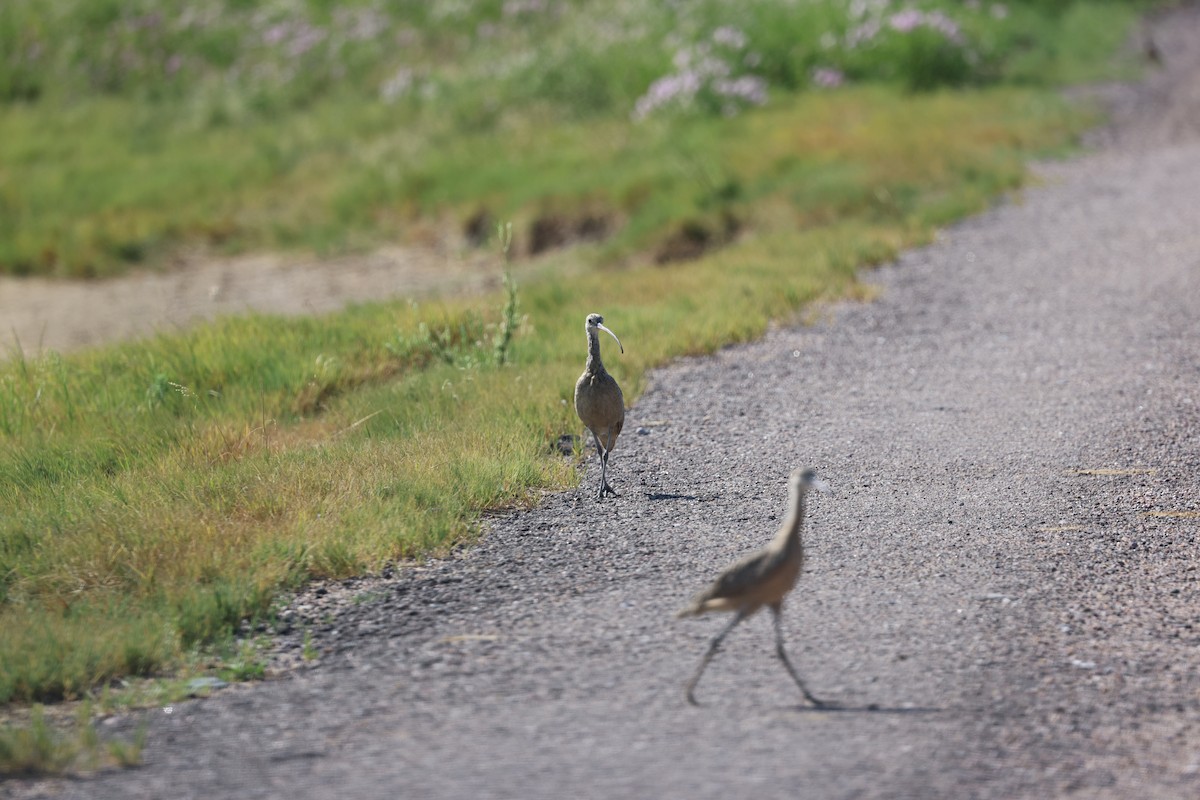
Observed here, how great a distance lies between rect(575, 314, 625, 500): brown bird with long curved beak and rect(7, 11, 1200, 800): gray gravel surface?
0.35 metres

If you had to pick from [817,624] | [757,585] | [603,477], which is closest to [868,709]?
[757,585]

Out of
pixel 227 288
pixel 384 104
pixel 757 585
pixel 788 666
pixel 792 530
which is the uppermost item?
pixel 384 104

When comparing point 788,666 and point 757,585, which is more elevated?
point 757,585

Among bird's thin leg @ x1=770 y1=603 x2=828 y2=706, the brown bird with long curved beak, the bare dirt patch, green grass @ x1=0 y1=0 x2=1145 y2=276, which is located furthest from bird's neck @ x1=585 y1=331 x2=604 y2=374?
green grass @ x1=0 y1=0 x2=1145 y2=276

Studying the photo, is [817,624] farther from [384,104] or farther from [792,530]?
[384,104]

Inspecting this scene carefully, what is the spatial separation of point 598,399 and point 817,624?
200 cm

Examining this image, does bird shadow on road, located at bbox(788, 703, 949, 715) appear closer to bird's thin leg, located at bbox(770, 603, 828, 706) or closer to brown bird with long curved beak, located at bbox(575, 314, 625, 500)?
bird's thin leg, located at bbox(770, 603, 828, 706)

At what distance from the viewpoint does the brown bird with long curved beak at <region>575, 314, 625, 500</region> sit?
23.4 ft

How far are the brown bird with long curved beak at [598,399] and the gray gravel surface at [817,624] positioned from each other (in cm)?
35

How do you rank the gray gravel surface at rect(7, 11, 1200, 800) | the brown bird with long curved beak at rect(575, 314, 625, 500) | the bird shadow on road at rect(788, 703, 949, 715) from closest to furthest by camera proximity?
the gray gravel surface at rect(7, 11, 1200, 800), the bird shadow on road at rect(788, 703, 949, 715), the brown bird with long curved beak at rect(575, 314, 625, 500)

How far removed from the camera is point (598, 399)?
7.13 meters

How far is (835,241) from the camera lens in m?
13.3

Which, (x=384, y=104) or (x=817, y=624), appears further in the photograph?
(x=384, y=104)

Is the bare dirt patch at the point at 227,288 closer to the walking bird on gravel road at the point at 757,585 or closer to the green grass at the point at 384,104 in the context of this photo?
the green grass at the point at 384,104
